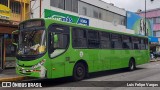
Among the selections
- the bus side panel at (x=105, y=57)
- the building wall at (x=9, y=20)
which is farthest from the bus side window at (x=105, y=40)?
the building wall at (x=9, y=20)

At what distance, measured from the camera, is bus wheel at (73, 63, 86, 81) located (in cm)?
1441

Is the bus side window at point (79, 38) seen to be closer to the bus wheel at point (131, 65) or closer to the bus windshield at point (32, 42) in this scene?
the bus windshield at point (32, 42)

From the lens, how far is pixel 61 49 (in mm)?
13422

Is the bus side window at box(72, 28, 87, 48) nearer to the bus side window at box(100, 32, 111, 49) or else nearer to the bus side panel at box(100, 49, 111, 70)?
the bus side window at box(100, 32, 111, 49)

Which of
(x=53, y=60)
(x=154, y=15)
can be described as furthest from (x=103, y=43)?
(x=154, y=15)

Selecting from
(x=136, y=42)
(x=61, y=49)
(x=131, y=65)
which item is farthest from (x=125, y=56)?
(x=61, y=49)

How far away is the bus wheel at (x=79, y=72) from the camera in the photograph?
14411 mm

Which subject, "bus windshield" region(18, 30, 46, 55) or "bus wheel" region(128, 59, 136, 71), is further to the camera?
"bus wheel" region(128, 59, 136, 71)

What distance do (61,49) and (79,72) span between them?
1990 mm

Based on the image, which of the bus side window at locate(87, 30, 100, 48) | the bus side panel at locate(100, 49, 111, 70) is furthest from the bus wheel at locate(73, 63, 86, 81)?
the bus side panel at locate(100, 49, 111, 70)

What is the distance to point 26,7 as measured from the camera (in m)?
21.8

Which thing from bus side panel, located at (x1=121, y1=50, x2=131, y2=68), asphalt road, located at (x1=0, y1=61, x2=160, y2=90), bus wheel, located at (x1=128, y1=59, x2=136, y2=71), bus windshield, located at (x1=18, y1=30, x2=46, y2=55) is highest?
bus windshield, located at (x1=18, y1=30, x2=46, y2=55)

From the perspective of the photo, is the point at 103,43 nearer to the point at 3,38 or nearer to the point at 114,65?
the point at 114,65

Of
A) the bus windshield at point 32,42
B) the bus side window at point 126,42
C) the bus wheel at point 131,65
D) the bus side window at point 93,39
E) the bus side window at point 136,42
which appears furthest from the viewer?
the bus side window at point 136,42
